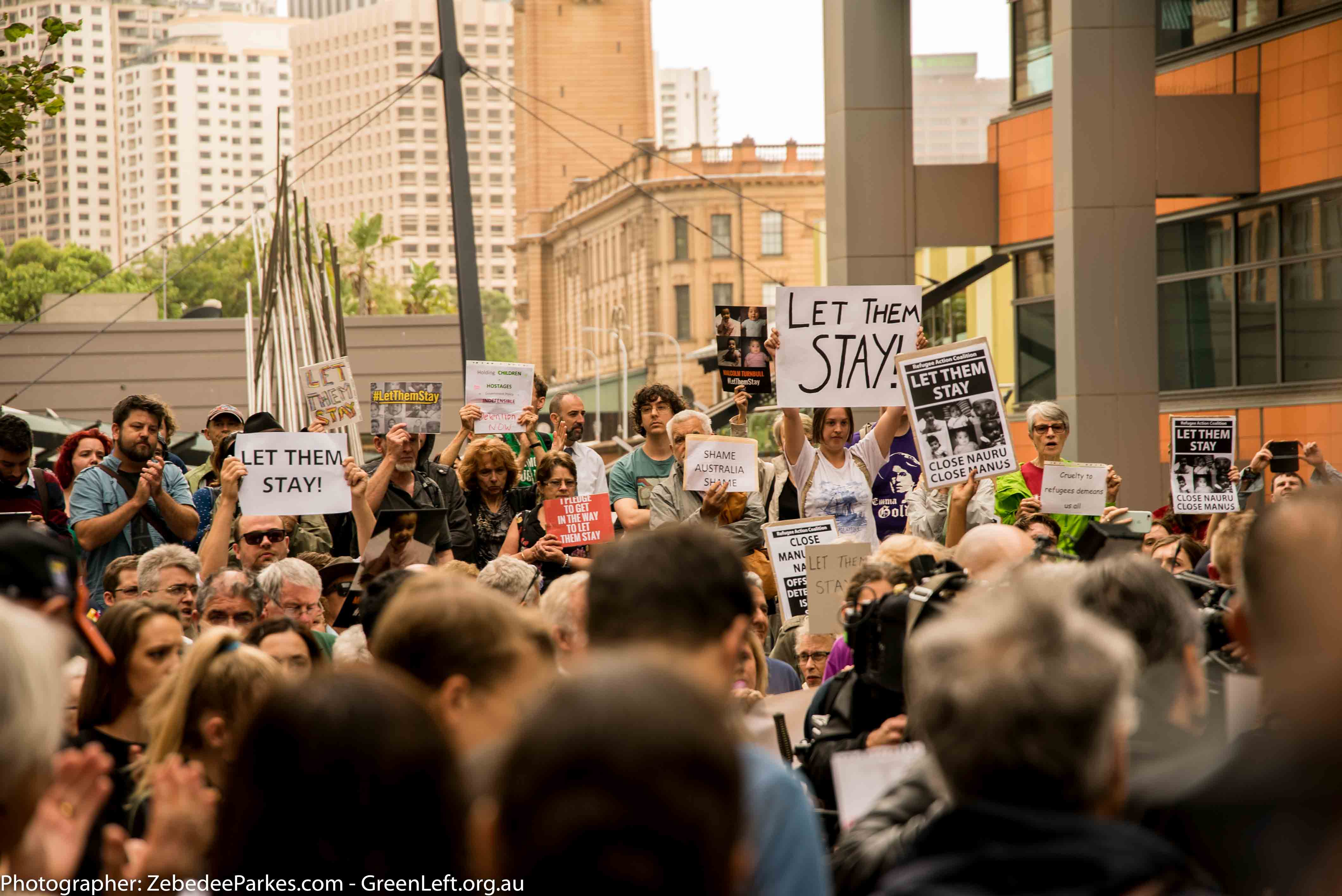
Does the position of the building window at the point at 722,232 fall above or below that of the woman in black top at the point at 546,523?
above

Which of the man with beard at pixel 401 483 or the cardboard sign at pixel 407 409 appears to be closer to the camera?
the man with beard at pixel 401 483

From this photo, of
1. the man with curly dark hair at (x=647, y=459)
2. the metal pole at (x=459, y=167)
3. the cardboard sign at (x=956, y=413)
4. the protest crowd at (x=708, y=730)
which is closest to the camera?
the protest crowd at (x=708, y=730)

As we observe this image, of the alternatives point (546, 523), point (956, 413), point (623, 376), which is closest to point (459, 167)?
point (546, 523)

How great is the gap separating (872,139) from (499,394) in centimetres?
834

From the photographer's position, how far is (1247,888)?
270cm

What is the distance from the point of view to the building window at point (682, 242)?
11306cm

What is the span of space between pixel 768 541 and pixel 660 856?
6325 millimetres

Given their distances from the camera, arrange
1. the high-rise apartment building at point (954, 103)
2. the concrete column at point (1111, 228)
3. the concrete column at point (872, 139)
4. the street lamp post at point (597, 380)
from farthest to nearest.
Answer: the high-rise apartment building at point (954, 103) → the street lamp post at point (597, 380) → the concrete column at point (872, 139) → the concrete column at point (1111, 228)


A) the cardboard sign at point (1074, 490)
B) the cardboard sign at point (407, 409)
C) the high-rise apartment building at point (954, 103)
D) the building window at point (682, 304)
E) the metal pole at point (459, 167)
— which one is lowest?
the cardboard sign at point (1074, 490)

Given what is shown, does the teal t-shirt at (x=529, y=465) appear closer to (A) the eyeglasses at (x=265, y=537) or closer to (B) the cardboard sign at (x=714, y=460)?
(B) the cardboard sign at (x=714, y=460)

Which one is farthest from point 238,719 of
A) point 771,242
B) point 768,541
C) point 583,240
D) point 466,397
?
point 583,240

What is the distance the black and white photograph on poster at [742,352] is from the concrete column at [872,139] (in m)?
7.26

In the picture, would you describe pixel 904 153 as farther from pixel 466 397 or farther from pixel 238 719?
pixel 238 719

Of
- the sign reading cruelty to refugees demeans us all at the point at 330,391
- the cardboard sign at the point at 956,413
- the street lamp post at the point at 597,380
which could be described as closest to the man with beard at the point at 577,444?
the sign reading cruelty to refugees demeans us all at the point at 330,391
